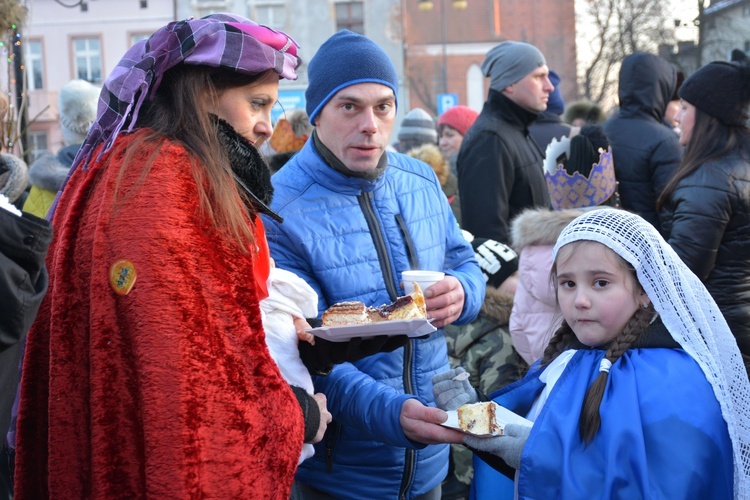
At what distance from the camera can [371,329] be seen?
7.67 feet

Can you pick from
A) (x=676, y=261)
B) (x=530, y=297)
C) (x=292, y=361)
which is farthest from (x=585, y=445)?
(x=530, y=297)

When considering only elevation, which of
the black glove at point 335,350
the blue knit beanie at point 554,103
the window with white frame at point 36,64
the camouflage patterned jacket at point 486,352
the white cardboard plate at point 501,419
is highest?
the window with white frame at point 36,64

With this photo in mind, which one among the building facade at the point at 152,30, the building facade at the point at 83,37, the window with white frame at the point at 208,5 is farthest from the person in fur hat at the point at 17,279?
the window with white frame at the point at 208,5

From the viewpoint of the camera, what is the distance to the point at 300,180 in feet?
9.71

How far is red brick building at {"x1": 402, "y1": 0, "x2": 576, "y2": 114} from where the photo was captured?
43.1 metres

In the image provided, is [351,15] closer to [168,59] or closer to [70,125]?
[70,125]

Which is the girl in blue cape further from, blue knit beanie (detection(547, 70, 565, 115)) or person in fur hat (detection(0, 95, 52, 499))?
blue knit beanie (detection(547, 70, 565, 115))

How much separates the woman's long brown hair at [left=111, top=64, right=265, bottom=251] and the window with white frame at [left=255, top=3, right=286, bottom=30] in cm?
3701

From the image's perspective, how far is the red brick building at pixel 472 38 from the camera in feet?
141

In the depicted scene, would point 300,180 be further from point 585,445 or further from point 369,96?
point 585,445

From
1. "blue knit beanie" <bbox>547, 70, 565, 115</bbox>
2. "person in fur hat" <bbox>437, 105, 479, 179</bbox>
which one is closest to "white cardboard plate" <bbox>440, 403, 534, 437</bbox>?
"blue knit beanie" <bbox>547, 70, 565, 115</bbox>

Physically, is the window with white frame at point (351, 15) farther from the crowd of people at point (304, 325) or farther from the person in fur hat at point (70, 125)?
the crowd of people at point (304, 325)

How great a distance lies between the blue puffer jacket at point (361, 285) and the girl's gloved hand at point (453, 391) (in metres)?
0.11

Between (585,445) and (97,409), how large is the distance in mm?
1369
